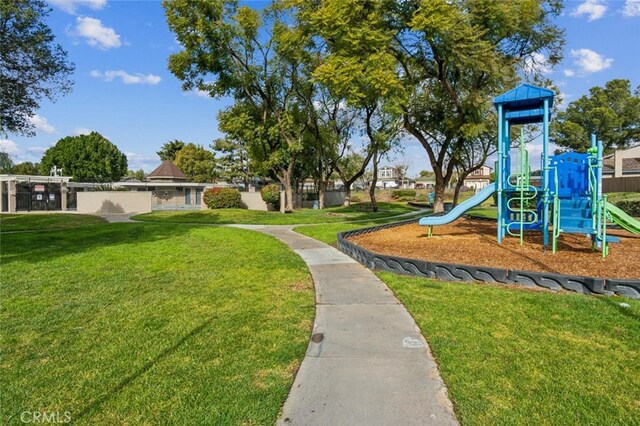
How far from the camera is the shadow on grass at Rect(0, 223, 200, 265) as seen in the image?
8.79 meters

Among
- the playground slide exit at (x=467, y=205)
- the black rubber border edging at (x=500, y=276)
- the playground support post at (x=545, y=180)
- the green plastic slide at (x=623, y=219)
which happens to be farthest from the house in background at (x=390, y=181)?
the black rubber border edging at (x=500, y=276)

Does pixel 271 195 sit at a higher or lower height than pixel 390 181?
lower

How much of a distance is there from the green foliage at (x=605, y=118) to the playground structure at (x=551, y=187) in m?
45.0

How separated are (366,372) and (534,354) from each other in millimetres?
1569

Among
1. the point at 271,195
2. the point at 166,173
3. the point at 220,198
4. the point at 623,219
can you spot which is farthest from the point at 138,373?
the point at 166,173

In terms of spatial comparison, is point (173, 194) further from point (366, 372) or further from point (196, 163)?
point (366, 372)

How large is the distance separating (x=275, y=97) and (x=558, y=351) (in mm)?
25155

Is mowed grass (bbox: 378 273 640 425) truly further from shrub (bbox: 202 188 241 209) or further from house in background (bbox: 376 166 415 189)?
house in background (bbox: 376 166 415 189)

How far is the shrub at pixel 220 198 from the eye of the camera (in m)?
25.6

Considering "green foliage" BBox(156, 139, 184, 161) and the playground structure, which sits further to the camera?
"green foliage" BBox(156, 139, 184, 161)

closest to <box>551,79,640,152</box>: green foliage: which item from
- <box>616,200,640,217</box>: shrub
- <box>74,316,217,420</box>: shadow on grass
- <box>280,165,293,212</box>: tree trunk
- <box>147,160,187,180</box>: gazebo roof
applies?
<box>616,200,640,217</box>: shrub

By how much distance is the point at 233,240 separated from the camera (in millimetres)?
11344

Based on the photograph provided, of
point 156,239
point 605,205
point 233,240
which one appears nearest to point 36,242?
point 156,239

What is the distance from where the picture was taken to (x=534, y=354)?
347cm
